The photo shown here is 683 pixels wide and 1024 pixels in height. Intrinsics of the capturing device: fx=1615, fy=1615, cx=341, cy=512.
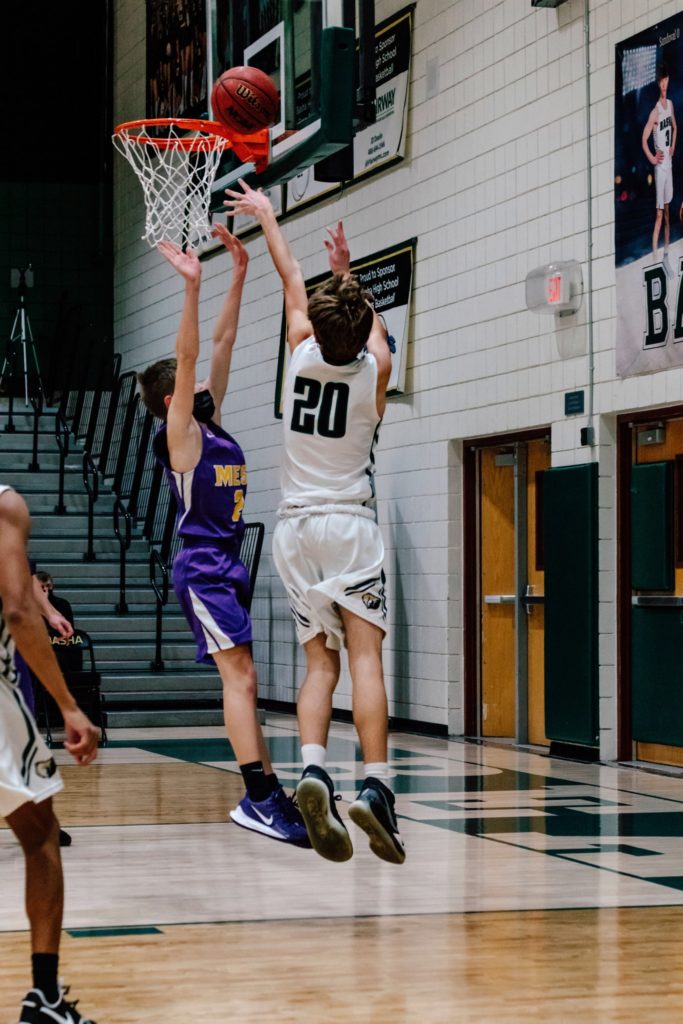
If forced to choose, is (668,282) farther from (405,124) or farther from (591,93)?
(405,124)

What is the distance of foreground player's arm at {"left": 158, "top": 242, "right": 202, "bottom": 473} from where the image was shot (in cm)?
566

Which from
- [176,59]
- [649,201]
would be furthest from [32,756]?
[176,59]

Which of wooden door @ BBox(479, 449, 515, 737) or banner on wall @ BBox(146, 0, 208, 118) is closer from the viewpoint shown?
wooden door @ BBox(479, 449, 515, 737)

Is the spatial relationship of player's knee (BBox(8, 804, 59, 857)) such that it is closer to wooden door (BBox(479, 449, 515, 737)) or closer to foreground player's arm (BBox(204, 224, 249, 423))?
foreground player's arm (BBox(204, 224, 249, 423))

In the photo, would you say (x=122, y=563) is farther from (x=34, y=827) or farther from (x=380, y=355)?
(x=34, y=827)

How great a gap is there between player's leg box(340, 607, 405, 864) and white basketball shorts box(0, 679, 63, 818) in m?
1.59

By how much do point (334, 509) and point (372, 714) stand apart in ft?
2.31

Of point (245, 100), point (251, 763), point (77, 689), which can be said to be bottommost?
point (77, 689)

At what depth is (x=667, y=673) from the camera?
1004 centimetres

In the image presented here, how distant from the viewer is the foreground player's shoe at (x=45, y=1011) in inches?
146

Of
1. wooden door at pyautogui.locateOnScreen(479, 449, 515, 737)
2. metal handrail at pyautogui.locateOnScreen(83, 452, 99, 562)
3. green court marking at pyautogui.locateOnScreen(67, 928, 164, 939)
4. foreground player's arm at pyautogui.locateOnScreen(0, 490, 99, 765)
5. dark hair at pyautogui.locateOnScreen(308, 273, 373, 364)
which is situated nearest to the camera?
foreground player's arm at pyautogui.locateOnScreen(0, 490, 99, 765)

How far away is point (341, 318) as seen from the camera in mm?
5270

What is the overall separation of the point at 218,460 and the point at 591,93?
5.70 meters

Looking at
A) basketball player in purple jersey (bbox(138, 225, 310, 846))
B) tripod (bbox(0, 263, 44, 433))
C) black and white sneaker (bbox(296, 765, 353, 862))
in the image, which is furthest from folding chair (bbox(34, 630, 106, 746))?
tripod (bbox(0, 263, 44, 433))
